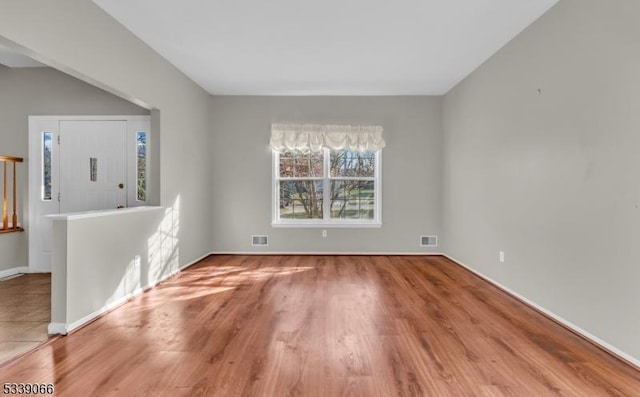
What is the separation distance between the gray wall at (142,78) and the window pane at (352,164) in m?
2.19

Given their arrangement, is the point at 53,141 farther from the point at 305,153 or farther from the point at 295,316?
the point at 295,316

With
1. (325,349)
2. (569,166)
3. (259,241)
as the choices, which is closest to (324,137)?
(259,241)

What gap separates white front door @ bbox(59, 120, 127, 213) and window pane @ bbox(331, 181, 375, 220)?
10.6ft

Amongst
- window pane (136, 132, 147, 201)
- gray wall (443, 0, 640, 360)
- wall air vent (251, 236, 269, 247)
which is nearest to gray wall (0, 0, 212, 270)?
window pane (136, 132, 147, 201)

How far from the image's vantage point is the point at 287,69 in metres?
4.29

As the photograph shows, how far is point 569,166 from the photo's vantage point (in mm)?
2629

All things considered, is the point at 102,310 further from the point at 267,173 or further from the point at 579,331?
the point at 579,331

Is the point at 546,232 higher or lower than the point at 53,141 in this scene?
lower

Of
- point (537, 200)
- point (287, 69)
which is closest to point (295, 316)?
point (537, 200)

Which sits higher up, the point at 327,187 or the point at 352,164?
the point at 352,164

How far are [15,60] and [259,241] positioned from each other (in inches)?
160

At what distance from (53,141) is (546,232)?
5.84 meters

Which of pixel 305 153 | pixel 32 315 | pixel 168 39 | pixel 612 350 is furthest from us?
pixel 305 153

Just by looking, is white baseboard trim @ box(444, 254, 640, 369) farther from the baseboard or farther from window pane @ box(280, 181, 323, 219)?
the baseboard
